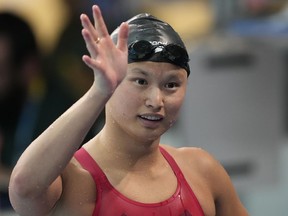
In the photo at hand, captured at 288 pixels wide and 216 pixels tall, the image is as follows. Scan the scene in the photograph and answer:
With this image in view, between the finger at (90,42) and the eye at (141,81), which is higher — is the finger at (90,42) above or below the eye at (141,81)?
above

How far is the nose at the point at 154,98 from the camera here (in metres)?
2.53

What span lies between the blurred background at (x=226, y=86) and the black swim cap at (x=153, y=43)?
2.02 m

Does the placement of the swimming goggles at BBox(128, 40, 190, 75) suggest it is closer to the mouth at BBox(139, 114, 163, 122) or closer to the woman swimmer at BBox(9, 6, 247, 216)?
the woman swimmer at BBox(9, 6, 247, 216)

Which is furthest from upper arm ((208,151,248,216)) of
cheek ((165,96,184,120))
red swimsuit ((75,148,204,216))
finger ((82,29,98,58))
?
finger ((82,29,98,58))

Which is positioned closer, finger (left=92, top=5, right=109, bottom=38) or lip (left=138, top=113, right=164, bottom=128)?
finger (left=92, top=5, right=109, bottom=38)

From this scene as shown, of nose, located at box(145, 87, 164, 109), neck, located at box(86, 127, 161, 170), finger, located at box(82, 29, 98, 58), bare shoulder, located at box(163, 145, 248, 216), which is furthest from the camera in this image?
bare shoulder, located at box(163, 145, 248, 216)

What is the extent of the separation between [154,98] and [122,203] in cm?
29

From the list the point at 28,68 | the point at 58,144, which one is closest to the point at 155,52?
the point at 58,144

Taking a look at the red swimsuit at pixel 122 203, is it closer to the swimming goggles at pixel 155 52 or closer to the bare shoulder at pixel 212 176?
the bare shoulder at pixel 212 176

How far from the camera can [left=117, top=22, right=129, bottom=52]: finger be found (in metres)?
2.42

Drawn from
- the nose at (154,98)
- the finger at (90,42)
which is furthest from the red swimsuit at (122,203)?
the finger at (90,42)

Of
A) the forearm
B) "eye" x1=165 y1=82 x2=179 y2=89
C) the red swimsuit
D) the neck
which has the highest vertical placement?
"eye" x1=165 y1=82 x2=179 y2=89

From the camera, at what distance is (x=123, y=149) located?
2.67 m

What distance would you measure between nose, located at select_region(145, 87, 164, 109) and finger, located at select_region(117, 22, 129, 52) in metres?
0.17
